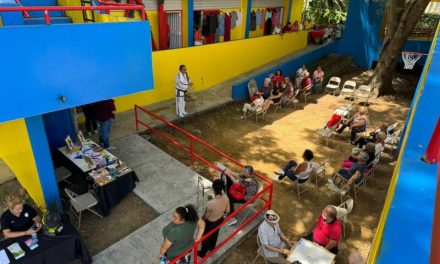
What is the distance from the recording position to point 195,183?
7.68 metres

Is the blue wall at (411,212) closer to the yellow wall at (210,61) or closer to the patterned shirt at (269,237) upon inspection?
the patterned shirt at (269,237)

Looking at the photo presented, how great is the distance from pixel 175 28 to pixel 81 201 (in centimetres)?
856

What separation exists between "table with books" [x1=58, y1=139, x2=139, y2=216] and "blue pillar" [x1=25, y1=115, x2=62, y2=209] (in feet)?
2.27

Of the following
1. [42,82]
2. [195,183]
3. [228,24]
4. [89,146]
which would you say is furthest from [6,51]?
[228,24]

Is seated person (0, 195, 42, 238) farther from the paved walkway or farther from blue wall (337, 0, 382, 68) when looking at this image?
blue wall (337, 0, 382, 68)

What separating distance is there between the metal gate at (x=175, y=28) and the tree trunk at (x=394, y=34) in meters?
8.47

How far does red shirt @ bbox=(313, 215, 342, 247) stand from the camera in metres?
5.48

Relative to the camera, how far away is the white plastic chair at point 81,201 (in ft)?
20.6

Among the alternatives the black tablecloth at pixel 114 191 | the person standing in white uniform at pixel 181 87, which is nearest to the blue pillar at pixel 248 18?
the person standing in white uniform at pixel 181 87

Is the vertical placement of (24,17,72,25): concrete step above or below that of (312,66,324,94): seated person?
above

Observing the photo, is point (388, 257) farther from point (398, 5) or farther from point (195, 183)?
point (398, 5)

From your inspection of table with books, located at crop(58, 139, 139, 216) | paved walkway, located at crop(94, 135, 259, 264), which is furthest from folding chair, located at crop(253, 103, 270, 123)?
table with books, located at crop(58, 139, 139, 216)

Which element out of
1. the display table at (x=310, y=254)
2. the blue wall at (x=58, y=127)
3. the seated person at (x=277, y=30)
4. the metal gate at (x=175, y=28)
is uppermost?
the metal gate at (x=175, y=28)

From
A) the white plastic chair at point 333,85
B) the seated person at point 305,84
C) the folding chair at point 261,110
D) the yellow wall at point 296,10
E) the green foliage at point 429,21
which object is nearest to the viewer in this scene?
the folding chair at point 261,110
